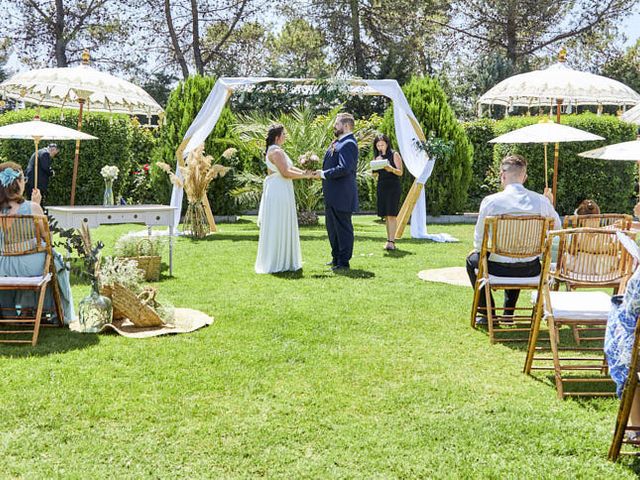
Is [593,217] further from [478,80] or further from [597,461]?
[478,80]

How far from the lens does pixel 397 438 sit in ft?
11.9

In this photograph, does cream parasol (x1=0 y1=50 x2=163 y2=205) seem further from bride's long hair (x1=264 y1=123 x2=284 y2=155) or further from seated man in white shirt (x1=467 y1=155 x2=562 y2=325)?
seated man in white shirt (x1=467 y1=155 x2=562 y2=325)

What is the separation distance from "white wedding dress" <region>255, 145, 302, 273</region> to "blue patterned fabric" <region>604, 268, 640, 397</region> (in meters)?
5.70

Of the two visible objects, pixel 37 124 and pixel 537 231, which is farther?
pixel 37 124

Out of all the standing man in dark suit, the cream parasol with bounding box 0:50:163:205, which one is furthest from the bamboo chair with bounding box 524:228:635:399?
the standing man in dark suit

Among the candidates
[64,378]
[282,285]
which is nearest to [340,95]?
[282,285]

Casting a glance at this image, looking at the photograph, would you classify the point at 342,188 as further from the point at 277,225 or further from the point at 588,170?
the point at 588,170

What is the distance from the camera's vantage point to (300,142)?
15.1 meters

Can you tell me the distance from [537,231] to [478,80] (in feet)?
80.9

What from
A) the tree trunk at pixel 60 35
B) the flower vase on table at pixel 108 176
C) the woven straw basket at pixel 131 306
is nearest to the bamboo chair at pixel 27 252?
the woven straw basket at pixel 131 306

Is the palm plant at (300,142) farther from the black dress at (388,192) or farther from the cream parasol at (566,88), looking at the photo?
the cream parasol at (566,88)

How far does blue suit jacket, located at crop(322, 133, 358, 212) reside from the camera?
8.82 meters

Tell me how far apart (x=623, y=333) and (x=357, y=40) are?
1057 inches

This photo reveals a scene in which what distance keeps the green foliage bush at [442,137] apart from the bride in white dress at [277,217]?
305 inches
